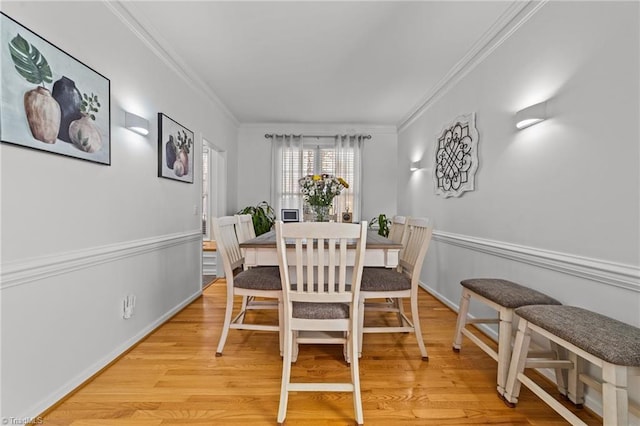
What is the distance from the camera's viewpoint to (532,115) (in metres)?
1.91

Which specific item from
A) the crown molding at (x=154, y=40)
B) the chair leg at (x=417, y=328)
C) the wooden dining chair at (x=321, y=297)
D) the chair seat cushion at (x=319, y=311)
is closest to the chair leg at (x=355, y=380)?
the wooden dining chair at (x=321, y=297)

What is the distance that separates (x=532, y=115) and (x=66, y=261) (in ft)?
9.63

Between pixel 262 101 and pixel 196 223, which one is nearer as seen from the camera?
pixel 196 223

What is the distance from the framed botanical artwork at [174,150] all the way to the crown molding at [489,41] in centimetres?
287

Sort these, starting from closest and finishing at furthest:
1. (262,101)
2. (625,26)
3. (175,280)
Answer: (625,26) < (175,280) < (262,101)

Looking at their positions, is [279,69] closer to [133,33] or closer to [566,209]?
[133,33]

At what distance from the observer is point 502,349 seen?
5.61 ft

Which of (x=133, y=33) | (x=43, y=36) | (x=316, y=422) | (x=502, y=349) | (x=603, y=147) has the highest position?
(x=133, y=33)

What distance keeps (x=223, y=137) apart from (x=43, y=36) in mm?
2905

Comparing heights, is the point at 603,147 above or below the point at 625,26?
below

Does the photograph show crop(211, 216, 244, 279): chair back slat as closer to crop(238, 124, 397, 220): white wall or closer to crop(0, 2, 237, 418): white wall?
crop(0, 2, 237, 418): white wall

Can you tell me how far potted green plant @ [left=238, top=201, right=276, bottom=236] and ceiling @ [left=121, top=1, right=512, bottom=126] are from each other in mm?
1708

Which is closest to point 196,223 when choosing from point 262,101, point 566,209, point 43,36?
point 262,101

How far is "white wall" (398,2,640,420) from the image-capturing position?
1.42 meters
